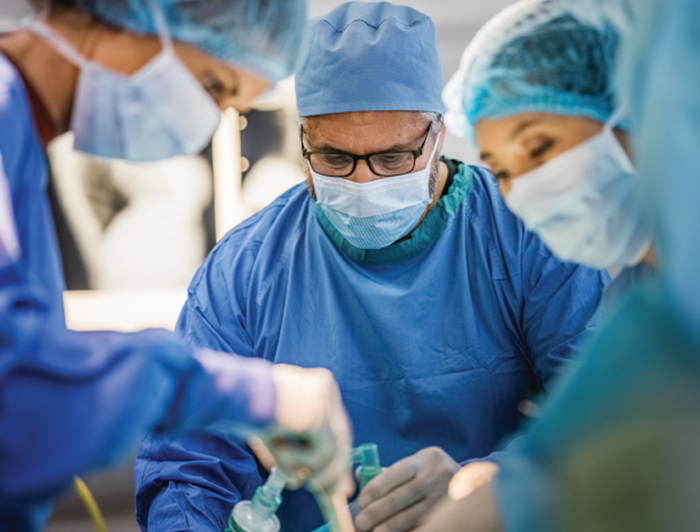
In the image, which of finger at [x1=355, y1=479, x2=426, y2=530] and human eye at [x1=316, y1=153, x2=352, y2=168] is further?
human eye at [x1=316, y1=153, x2=352, y2=168]

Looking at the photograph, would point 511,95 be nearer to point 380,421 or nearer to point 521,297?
point 521,297

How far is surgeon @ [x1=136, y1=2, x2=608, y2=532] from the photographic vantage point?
4.30 feet

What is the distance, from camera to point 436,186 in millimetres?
1463

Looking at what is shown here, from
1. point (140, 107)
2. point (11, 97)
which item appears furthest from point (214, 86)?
point (11, 97)

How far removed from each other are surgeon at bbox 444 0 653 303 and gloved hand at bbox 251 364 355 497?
1.38 feet

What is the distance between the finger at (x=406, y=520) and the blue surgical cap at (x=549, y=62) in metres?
0.68

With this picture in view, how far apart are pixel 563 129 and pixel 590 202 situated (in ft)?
0.37

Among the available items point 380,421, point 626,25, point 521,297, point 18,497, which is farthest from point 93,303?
point 626,25

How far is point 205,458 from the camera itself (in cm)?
125

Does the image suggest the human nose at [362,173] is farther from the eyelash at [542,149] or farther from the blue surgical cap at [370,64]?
the eyelash at [542,149]

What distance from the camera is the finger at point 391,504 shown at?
1044 millimetres

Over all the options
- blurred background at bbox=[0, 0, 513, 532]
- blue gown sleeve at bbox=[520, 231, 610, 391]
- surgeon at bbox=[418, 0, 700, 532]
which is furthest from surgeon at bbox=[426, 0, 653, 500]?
blurred background at bbox=[0, 0, 513, 532]

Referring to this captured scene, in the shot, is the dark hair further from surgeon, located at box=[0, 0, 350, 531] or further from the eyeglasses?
the eyeglasses

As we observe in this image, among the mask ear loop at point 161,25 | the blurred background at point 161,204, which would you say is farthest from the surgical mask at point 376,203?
the blurred background at point 161,204
